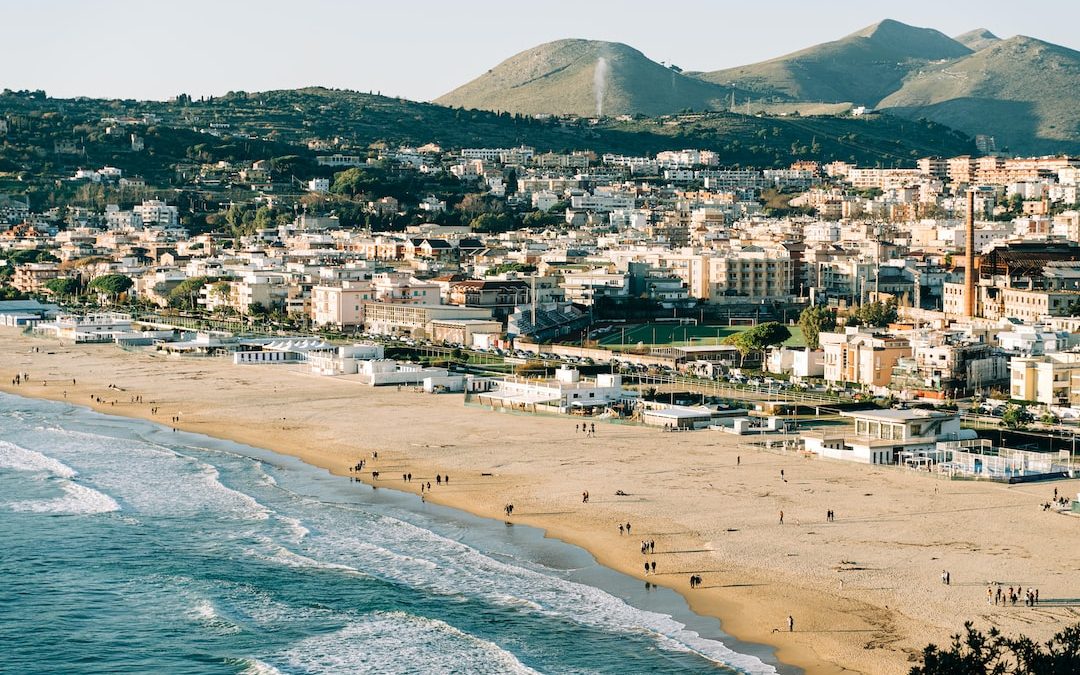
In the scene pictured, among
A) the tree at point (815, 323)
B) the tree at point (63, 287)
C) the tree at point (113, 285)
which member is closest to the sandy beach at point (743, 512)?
the tree at point (815, 323)

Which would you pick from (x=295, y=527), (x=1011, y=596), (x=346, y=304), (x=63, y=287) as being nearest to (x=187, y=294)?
Result: (x=63, y=287)

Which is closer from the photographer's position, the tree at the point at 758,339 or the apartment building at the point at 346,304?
the tree at the point at 758,339

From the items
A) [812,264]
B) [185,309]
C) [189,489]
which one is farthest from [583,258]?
[189,489]

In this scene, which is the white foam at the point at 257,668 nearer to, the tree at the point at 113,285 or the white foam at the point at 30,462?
the white foam at the point at 30,462

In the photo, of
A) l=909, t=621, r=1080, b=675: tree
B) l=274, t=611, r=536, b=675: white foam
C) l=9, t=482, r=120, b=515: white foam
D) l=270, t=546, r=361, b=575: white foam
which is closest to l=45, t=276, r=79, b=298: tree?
l=9, t=482, r=120, b=515: white foam

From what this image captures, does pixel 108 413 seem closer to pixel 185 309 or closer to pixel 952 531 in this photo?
pixel 952 531

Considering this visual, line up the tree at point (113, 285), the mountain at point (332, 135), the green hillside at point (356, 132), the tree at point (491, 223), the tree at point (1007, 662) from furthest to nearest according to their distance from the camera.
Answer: the green hillside at point (356, 132) < the mountain at point (332, 135) < the tree at point (491, 223) < the tree at point (113, 285) < the tree at point (1007, 662)
